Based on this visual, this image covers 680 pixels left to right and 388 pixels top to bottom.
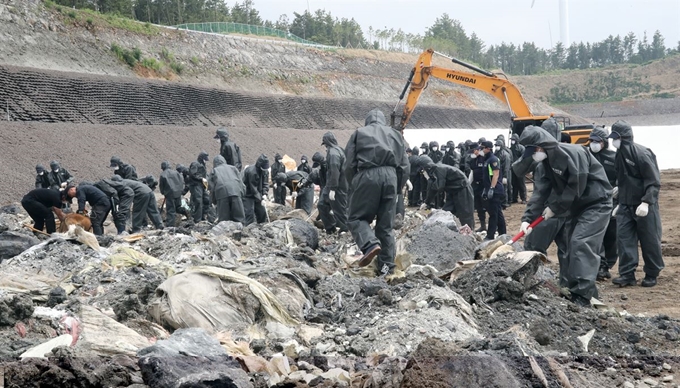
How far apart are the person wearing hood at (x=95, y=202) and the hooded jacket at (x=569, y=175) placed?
9233mm

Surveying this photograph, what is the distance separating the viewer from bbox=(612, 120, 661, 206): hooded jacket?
849 cm

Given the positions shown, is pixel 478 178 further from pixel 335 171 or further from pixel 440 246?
pixel 440 246

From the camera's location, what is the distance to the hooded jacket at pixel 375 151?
27.0 ft

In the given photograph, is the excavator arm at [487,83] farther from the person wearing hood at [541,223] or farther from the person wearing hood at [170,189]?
the person wearing hood at [541,223]

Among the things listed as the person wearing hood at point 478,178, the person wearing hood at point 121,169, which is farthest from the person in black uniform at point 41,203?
the person wearing hood at point 478,178

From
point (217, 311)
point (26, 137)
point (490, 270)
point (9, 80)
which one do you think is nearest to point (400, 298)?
point (490, 270)

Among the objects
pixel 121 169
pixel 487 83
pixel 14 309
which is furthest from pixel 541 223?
pixel 487 83

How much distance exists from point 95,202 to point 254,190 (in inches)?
118

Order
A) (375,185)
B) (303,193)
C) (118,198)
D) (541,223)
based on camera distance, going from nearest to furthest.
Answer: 1. (541,223)
2. (375,185)
3. (118,198)
4. (303,193)

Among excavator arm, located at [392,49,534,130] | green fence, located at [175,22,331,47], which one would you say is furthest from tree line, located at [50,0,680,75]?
excavator arm, located at [392,49,534,130]

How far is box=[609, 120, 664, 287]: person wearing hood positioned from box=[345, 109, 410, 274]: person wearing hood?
260cm

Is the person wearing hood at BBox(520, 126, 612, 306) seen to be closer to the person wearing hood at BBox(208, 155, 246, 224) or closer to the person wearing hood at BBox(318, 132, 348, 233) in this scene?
the person wearing hood at BBox(318, 132, 348, 233)

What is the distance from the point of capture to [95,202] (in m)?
14.0

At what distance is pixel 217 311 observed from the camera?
19.9ft
